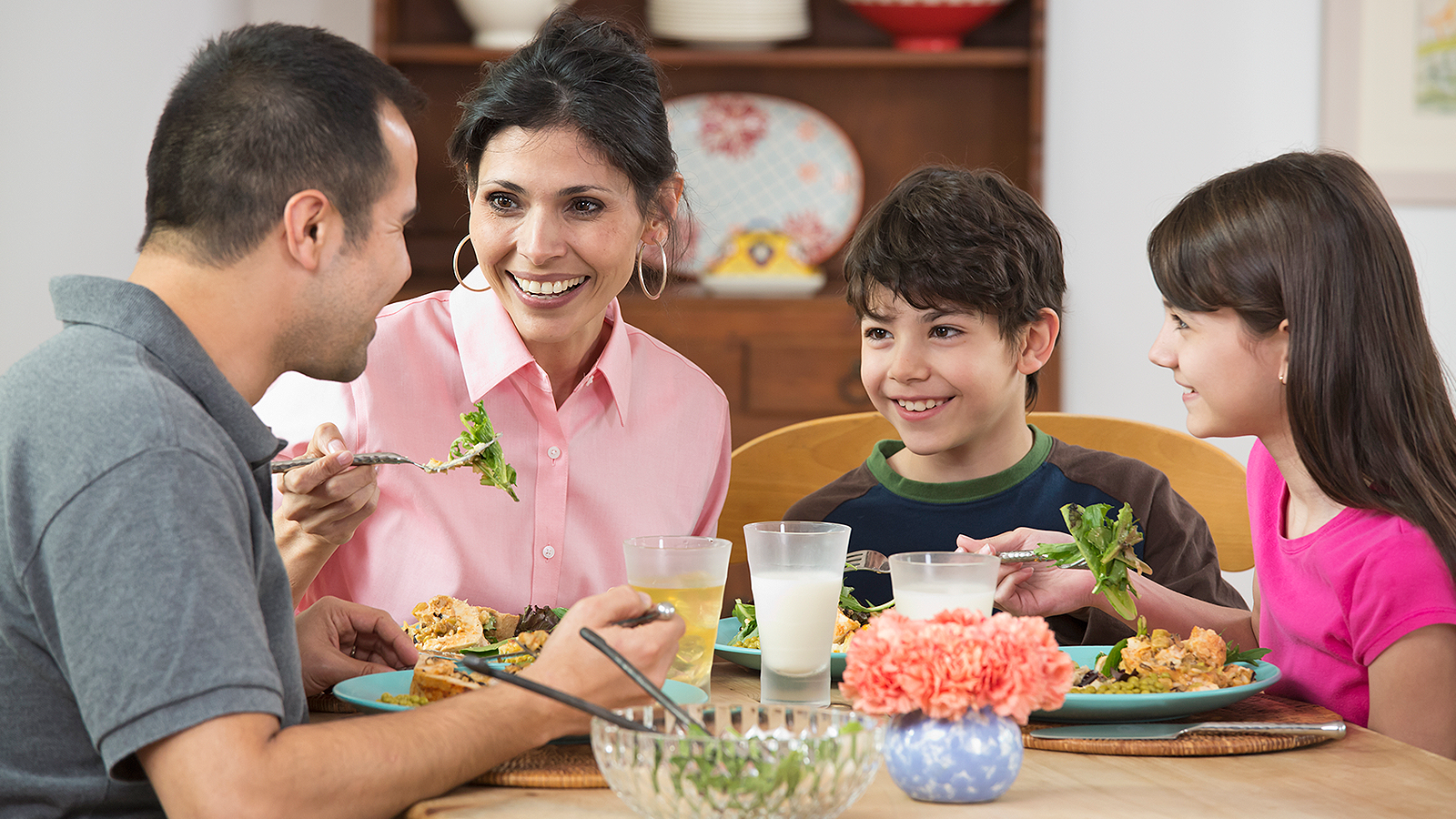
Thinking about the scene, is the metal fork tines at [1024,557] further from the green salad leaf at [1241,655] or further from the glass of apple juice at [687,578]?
the glass of apple juice at [687,578]

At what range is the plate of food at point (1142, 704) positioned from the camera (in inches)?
42.3

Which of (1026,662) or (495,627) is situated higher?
(1026,662)

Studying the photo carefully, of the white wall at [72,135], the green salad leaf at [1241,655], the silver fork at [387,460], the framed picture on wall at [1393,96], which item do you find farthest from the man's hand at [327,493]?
the framed picture on wall at [1393,96]

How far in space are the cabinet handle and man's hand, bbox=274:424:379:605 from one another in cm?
217

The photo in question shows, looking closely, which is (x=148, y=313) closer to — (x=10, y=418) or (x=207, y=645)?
(x=10, y=418)

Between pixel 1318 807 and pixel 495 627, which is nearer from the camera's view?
pixel 1318 807

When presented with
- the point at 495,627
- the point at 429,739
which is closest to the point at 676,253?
the point at 495,627

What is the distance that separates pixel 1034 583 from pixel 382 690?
68 cm

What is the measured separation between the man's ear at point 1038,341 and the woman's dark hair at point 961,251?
2 centimetres

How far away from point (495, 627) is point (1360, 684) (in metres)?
0.90

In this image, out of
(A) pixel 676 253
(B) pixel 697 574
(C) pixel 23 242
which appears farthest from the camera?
(C) pixel 23 242

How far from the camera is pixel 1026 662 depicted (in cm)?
91

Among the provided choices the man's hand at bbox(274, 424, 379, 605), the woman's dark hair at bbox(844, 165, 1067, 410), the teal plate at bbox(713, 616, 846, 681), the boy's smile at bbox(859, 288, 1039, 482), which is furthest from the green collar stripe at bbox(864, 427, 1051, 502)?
the man's hand at bbox(274, 424, 379, 605)

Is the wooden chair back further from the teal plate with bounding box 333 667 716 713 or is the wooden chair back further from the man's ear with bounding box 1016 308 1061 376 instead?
the teal plate with bounding box 333 667 716 713
